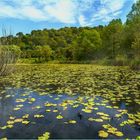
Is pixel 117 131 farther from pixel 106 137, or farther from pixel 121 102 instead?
pixel 121 102

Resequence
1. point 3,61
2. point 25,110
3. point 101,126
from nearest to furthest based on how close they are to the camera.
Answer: point 101,126 < point 25,110 < point 3,61

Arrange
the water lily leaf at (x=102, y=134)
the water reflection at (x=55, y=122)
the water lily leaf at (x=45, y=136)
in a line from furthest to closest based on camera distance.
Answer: the water reflection at (x=55, y=122) < the water lily leaf at (x=102, y=134) < the water lily leaf at (x=45, y=136)

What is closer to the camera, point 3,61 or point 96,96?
point 96,96

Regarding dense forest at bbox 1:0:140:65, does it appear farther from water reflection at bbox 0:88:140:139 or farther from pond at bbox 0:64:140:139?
water reflection at bbox 0:88:140:139

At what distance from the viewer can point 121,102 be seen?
8273 millimetres

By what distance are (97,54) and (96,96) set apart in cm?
3537

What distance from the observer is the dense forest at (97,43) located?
29.2 metres

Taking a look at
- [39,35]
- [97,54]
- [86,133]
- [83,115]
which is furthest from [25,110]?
[39,35]

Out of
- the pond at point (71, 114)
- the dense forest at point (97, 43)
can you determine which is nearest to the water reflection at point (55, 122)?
the pond at point (71, 114)

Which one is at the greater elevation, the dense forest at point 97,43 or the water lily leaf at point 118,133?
the dense forest at point 97,43

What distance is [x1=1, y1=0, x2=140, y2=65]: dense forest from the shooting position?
29.2 meters

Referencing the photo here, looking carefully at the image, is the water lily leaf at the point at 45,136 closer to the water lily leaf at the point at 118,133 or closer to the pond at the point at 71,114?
the pond at the point at 71,114

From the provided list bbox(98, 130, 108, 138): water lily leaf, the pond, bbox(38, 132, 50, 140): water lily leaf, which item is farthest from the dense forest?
bbox(98, 130, 108, 138): water lily leaf

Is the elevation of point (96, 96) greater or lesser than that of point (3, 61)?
lesser
